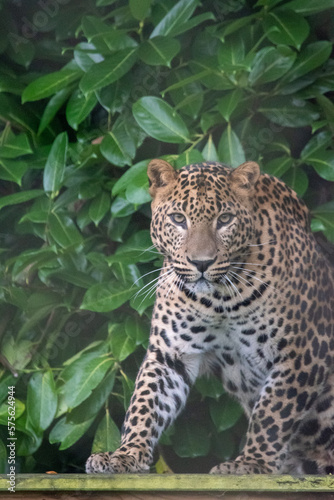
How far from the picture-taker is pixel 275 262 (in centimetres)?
216

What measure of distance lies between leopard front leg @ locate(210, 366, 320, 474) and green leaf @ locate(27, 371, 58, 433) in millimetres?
999

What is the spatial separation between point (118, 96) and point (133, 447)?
4.67 ft

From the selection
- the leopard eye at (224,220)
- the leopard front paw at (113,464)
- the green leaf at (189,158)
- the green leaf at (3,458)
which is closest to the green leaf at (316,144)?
the green leaf at (189,158)

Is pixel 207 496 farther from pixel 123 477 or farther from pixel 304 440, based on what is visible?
pixel 304 440

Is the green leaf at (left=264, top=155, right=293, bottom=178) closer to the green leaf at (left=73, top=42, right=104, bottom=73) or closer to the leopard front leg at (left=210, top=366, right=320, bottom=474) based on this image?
the green leaf at (left=73, top=42, right=104, bottom=73)

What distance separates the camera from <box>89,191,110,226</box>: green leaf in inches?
114

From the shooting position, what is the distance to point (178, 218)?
2.08 metres

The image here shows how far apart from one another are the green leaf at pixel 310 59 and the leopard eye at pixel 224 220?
908mm

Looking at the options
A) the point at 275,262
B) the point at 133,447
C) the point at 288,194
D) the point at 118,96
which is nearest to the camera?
the point at 133,447

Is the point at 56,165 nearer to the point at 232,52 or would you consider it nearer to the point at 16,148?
the point at 16,148

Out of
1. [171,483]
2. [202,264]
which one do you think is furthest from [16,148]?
[171,483]

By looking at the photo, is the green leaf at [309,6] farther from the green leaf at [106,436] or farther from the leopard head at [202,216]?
the green leaf at [106,436]

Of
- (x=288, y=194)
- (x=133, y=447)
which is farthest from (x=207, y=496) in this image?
(x=288, y=194)

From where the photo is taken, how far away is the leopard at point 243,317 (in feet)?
6.72
